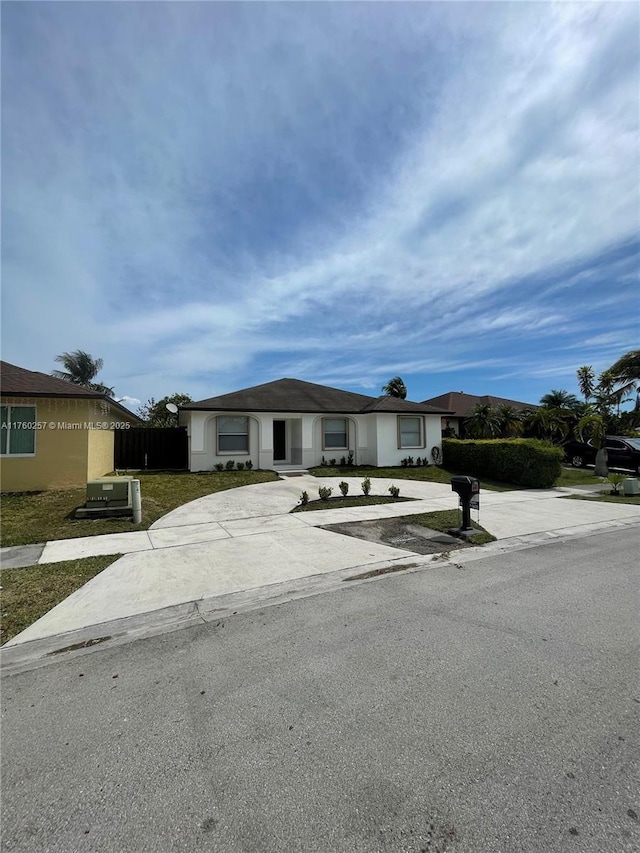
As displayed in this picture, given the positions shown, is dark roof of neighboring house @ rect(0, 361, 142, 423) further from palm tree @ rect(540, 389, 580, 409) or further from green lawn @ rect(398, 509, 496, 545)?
palm tree @ rect(540, 389, 580, 409)

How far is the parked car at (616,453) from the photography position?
18.7m

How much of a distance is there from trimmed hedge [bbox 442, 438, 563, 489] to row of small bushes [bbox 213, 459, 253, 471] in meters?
9.51

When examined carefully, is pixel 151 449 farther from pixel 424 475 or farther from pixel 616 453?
pixel 616 453

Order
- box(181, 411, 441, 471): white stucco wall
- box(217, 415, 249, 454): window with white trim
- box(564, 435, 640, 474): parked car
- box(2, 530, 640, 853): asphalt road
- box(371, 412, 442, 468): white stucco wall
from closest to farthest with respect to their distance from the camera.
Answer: box(2, 530, 640, 853): asphalt road
box(181, 411, 441, 471): white stucco wall
box(217, 415, 249, 454): window with white trim
box(371, 412, 442, 468): white stucco wall
box(564, 435, 640, 474): parked car

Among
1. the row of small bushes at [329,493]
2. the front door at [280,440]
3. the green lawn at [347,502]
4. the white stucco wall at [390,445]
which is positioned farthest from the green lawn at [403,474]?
the green lawn at [347,502]

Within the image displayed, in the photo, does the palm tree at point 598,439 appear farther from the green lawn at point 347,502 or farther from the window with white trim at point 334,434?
the green lawn at point 347,502

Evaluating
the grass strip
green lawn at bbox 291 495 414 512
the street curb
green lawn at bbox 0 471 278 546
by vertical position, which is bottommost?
the grass strip

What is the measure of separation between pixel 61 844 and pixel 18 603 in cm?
359

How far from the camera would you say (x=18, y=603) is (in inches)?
180

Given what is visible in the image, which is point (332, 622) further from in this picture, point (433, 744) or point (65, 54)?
point (65, 54)

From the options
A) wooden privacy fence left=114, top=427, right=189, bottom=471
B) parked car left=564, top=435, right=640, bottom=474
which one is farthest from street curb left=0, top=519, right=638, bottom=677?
parked car left=564, top=435, right=640, bottom=474

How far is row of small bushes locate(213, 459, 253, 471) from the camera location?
16.6m

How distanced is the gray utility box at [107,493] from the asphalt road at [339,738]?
606cm

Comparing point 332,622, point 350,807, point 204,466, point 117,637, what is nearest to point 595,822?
point 350,807
